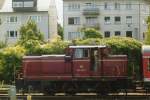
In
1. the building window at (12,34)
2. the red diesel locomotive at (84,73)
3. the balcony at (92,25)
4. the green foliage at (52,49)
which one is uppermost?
the balcony at (92,25)

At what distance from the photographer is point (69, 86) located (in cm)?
2422

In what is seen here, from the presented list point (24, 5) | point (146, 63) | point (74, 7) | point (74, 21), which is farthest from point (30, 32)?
point (146, 63)

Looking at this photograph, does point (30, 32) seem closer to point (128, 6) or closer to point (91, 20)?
point (91, 20)

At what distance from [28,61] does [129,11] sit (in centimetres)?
5366

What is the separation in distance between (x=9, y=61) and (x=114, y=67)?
1411 cm

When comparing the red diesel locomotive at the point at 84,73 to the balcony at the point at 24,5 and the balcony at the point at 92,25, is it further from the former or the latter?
the balcony at the point at 24,5

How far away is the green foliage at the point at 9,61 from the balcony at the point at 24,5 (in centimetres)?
4139

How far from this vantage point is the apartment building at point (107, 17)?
76.3m

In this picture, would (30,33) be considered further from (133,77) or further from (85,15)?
(133,77)

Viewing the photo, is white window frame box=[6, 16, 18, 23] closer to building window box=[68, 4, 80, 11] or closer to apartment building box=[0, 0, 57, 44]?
apartment building box=[0, 0, 57, 44]

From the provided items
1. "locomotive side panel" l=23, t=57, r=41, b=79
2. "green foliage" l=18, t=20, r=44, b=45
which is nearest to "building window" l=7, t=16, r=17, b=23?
"green foliage" l=18, t=20, r=44, b=45

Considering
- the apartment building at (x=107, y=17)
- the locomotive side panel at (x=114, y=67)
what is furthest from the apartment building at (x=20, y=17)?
the locomotive side panel at (x=114, y=67)

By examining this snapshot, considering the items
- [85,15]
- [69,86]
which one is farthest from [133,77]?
[85,15]

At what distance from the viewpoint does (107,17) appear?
7712 cm
